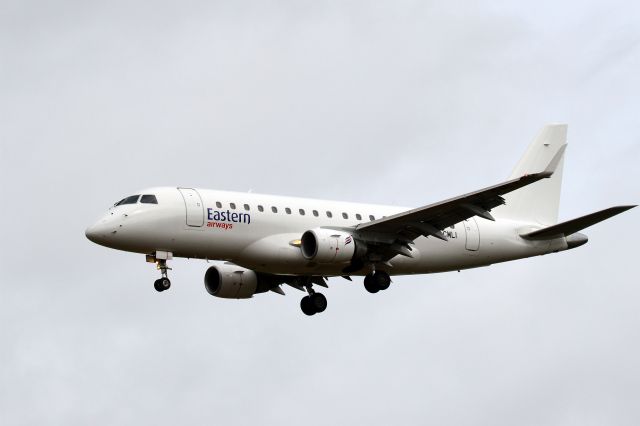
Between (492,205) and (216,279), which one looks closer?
(492,205)

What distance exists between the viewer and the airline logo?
47.7 meters

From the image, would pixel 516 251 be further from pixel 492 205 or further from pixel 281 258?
pixel 281 258

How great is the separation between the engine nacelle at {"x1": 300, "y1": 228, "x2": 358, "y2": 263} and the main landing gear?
1.93 metres

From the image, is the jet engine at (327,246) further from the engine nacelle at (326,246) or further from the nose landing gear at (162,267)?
the nose landing gear at (162,267)

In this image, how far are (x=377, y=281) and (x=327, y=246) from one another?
322 centimetres

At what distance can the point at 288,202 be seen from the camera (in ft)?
164

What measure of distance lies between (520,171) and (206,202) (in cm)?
1492

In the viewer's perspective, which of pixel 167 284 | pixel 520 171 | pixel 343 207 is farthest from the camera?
pixel 520 171

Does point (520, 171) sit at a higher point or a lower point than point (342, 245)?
higher

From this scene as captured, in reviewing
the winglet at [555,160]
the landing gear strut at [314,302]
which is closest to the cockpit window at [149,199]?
the landing gear strut at [314,302]

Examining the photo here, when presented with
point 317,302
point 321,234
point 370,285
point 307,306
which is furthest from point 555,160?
point 321,234

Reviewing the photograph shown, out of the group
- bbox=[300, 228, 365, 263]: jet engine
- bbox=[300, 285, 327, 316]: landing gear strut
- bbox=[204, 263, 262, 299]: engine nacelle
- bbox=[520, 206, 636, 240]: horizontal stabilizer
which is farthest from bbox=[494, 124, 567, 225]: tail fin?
bbox=[204, 263, 262, 299]: engine nacelle

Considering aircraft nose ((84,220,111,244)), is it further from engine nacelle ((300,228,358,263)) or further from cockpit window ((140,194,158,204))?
engine nacelle ((300,228,358,263))

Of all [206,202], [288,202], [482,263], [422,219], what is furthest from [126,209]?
[482,263]
